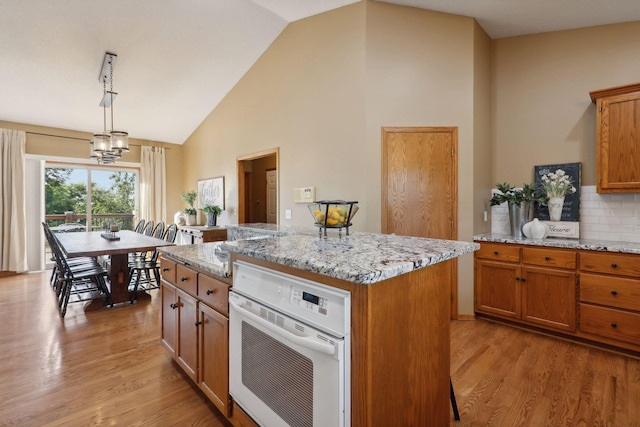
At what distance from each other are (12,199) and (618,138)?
26.7 ft

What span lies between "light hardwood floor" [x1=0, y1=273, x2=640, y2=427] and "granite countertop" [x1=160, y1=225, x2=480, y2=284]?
0.97m

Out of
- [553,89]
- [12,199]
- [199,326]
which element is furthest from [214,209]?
[553,89]

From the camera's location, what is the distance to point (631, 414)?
6.18 feet

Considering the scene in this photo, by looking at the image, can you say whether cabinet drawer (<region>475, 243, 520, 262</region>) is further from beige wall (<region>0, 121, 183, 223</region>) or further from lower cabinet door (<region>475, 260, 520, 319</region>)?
beige wall (<region>0, 121, 183, 223</region>)

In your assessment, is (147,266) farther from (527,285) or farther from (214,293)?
(527,285)

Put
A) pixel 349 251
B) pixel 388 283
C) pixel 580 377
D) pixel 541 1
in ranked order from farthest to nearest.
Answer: pixel 541 1 < pixel 580 377 < pixel 349 251 < pixel 388 283

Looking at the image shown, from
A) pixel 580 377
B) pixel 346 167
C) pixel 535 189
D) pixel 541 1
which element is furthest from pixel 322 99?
pixel 580 377

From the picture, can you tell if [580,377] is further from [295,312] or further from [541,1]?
[541,1]

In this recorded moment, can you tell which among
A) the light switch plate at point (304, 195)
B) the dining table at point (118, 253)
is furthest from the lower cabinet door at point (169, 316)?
the light switch plate at point (304, 195)

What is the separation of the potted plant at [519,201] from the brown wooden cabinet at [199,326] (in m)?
3.10

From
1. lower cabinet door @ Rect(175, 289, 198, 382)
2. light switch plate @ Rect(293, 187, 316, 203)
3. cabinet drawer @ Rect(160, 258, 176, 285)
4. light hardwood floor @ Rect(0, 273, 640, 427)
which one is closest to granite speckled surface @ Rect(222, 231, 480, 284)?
lower cabinet door @ Rect(175, 289, 198, 382)

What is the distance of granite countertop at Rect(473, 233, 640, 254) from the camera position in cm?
262

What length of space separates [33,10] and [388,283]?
456cm

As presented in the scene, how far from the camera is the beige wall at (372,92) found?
3307 millimetres
